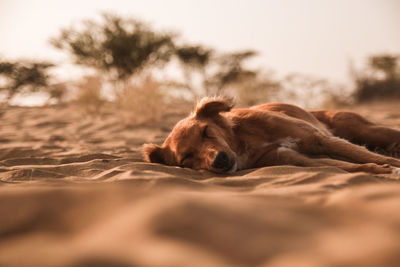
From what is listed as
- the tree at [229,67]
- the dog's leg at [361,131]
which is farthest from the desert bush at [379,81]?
the dog's leg at [361,131]

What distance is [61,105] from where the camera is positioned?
12.0 metres

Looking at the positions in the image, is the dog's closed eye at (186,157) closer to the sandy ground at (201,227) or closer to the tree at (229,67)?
the sandy ground at (201,227)

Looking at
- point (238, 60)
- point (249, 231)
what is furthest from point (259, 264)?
point (238, 60)

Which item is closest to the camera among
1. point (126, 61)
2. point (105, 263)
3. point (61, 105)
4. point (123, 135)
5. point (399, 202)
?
point (105, 263)

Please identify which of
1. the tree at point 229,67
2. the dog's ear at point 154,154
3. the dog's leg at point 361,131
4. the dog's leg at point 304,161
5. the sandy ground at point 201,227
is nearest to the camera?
the sandy ground at point 201,227

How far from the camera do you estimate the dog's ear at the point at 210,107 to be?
392 centimetres

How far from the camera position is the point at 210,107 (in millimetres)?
3957

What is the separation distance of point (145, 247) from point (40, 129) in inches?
292

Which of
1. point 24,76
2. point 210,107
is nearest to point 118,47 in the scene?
point 24,76

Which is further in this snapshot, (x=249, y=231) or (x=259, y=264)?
(x=249, y=231)

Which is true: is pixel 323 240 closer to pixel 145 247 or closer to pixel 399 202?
pixel 399 202

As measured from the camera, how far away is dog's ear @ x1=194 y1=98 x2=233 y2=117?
392 cm

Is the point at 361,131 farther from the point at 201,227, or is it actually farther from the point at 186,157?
the point at 201,227

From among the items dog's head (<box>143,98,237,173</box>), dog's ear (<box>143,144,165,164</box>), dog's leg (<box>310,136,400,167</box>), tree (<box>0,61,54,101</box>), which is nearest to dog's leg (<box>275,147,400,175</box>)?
dog's leg (<box>310,136,400,167</box>)
